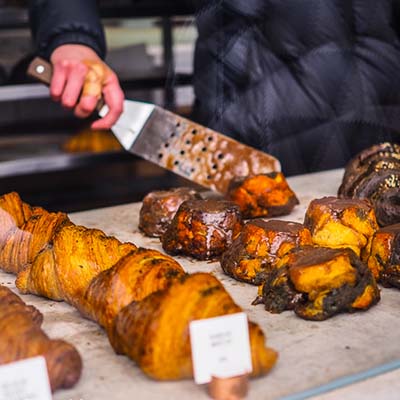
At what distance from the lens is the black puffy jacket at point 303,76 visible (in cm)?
276

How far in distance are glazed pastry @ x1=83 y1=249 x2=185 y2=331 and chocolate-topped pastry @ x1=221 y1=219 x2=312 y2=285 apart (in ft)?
0.94

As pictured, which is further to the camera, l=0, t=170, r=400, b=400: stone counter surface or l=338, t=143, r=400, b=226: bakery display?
l=338, t=143, r=400, b=226: bakery display

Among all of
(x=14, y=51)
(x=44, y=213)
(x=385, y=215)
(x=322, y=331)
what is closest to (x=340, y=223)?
(x=385, y=215)

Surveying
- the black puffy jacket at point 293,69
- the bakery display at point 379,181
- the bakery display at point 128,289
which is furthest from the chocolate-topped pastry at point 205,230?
the black puffy jacket at point 293,69

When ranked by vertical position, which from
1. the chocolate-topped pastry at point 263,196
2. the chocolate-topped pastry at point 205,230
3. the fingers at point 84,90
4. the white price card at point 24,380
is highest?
the white price card at point 24,380

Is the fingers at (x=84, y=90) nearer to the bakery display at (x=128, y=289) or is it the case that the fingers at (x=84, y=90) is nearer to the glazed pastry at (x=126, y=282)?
the bakery display at (x=128, y=289)

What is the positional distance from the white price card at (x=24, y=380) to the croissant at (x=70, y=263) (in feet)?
1.39

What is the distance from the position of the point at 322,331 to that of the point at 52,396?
501 mm

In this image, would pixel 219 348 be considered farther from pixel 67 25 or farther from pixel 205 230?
pixel 67 25

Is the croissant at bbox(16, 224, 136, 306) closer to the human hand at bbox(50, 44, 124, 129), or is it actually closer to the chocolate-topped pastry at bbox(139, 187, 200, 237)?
the chocolate-topped pastry at bbox(139, 187, 200, 237)

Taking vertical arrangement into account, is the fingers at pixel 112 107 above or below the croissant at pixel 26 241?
above

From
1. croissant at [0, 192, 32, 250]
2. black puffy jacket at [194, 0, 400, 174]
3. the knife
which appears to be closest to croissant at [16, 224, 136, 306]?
croissant at [0, 192, 32, 250]

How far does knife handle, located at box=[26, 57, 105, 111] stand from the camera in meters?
2.23

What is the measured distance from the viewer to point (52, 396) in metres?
1.07
